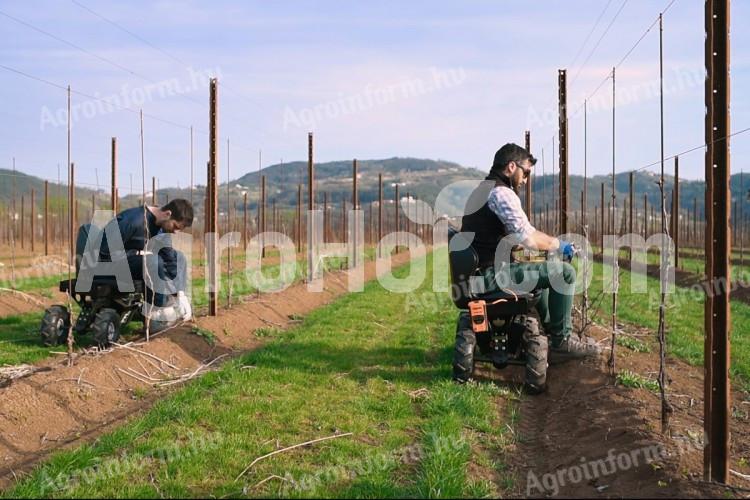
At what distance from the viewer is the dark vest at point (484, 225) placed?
661 cm

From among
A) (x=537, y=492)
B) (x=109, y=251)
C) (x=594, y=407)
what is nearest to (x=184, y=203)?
(x=109, y=251)

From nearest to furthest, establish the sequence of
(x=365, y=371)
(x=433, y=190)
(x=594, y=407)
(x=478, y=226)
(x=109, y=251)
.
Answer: (x=594, y=407) < (x=478, y=226) < (x=365, y=371) < (x=109, y=251) < (x=433, y=190)

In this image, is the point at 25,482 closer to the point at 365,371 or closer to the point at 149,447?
A: the point at 149,447

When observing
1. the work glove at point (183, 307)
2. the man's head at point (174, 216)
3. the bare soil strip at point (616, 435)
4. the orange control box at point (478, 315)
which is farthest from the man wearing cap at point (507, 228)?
the work glove at point (183, 307)

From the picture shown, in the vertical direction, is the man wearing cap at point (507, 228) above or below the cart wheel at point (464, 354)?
above

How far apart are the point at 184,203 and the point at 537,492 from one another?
20.4ft

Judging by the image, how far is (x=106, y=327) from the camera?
8.66 meters

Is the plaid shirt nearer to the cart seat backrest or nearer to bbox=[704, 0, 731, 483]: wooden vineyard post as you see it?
the cart seat backrest

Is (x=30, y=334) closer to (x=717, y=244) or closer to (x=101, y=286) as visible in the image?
(x=101, y=286)

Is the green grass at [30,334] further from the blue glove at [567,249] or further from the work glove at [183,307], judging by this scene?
the blue glove at [567,249]

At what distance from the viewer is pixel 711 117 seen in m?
4.16

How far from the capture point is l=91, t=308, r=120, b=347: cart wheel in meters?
8.59

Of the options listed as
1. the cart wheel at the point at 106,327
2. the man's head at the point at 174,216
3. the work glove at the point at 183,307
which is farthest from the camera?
the work glove at the point at 183,307

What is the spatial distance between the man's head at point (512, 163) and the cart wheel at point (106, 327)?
5.01 m
